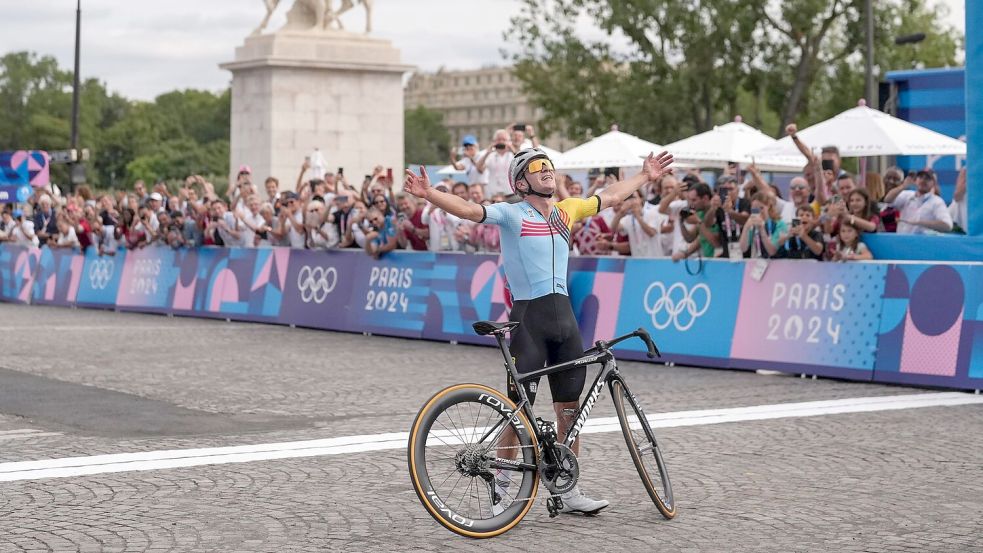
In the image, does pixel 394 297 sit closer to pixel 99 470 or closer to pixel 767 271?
pixel 767 271

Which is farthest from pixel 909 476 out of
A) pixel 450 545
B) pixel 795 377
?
pixel 795 377

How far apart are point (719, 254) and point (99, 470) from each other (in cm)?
849

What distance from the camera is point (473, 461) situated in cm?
732

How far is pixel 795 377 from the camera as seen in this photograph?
14859 millimetres

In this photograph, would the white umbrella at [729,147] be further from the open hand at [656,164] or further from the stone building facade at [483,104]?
the stone building facade at [483,104]

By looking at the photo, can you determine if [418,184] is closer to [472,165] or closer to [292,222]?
[472,165]

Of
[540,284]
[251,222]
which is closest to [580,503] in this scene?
[540,284]

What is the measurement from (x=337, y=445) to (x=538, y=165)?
312 cm

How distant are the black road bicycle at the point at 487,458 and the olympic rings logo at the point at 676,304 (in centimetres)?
840

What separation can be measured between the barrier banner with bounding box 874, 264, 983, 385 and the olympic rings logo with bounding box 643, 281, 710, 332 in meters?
2.19

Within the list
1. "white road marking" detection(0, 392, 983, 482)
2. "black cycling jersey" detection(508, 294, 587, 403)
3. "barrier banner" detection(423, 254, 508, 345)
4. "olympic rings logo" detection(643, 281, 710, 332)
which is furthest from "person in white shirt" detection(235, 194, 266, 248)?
"black cycling jersey" detection(508, 294, 587, 403)

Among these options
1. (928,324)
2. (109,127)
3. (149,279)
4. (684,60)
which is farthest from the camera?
(109,127)

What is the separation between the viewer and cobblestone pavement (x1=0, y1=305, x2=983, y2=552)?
732 cm

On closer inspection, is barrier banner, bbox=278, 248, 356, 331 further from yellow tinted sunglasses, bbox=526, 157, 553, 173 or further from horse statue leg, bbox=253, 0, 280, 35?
horse statue leg, bbox=253, 0, 280, 35
